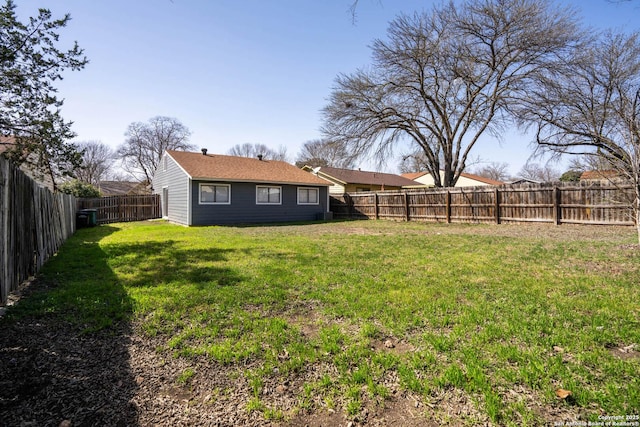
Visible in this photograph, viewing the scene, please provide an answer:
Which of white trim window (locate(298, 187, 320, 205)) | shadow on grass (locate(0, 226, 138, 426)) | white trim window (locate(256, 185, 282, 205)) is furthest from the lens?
white trim window (locate(298, 187, 320, 205))

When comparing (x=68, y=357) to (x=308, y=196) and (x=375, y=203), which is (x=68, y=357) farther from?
(x=375, y=203)

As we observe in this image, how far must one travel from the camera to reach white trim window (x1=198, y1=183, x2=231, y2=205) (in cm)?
1511

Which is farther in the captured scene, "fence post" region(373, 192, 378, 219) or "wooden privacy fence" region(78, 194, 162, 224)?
"fence post" region(373, 192, 378, 219)

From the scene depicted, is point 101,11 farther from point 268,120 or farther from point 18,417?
point 268,120

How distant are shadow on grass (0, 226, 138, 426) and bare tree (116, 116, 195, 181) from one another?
41864 mm

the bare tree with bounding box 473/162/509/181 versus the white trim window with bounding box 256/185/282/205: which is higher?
the bare tree with bounding box 473/162/509/181

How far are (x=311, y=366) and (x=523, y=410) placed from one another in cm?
144

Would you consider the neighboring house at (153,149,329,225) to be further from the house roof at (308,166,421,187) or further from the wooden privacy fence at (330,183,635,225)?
the house roof at (308,166,421,187)

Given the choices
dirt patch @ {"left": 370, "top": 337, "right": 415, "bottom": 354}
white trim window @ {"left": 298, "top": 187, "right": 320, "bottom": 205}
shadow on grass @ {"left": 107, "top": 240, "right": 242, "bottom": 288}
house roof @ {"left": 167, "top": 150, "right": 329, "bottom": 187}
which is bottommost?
dirt patch @ {"left": 370, "top": 337, "right": 415, "bottom": 354}

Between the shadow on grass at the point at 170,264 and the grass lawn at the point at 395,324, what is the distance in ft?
0.19

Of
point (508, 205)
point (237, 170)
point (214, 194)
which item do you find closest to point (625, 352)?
point (508, 205)

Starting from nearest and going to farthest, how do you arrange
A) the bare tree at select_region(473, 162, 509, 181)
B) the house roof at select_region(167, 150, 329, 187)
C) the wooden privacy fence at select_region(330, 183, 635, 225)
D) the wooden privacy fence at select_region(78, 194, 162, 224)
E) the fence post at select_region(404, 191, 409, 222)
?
1. the wooden privacy fence at select_region(330, 183, 635, 225)
2. the house roof at select_region(167, 150, 329, 187)
3. the wooden privacy fence at select_region(78, 194, 162, 224)
4. the fence post at select_region(404, 191, 409, 222)
5. the bare tree at select_region(473, 162, 509, 181)

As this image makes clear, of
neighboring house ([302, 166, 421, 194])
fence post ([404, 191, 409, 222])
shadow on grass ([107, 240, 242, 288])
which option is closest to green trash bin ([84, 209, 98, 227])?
shadow on grass ([107, 240, 242, 288])

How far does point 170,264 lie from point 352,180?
23.5 meters
